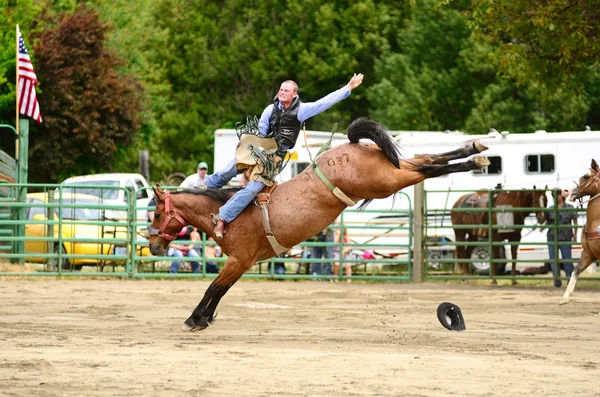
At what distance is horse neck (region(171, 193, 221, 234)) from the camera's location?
1173cm

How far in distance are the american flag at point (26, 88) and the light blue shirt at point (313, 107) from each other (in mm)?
11987

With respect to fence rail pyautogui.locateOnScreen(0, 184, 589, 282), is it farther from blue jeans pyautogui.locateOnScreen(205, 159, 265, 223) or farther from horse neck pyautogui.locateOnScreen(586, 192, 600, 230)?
blue jeans pyautogui.locateOnScreen(205, 159, 265, 223)

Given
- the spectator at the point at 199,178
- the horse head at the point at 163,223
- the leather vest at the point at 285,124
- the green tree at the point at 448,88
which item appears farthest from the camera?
the green tree at the point at 448,88

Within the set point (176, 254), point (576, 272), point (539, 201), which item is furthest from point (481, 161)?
point (176, 254)

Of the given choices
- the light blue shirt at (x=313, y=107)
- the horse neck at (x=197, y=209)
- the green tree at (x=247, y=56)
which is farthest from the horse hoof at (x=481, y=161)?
the green tree at (x=247, y=56)

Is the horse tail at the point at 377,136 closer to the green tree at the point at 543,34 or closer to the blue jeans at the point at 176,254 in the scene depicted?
the green tree at the point at 543,34

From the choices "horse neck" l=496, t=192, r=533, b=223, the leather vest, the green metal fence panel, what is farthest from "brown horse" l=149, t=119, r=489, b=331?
"horse neck" l=496, t=192, r=533, b=223

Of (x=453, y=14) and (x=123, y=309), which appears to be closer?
(x=123, y=309)

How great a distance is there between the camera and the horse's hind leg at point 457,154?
10.7 metres

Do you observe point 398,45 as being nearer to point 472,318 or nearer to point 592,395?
point 472,318

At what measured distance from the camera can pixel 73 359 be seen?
29.4 ft

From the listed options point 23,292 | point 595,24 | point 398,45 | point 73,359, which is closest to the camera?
point 73,359

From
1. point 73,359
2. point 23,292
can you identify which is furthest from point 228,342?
point 23,292

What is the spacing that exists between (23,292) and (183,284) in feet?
11.3
